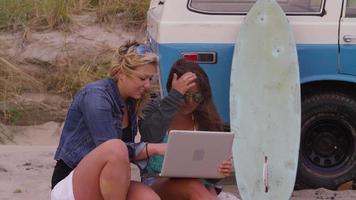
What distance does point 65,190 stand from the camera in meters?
4.17

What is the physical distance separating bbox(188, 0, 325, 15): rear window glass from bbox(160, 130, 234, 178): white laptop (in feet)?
6.53

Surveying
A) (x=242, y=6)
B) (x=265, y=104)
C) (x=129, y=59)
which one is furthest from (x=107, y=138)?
(x=242, y=6)

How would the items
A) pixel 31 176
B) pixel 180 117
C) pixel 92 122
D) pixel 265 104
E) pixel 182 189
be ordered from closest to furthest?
pixel 92 122 → pixel 182 189 → pixel 180 117 → pixel 265 104 → pixel 31 176

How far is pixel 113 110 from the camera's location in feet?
13.7

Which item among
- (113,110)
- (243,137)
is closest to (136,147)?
(113,110)

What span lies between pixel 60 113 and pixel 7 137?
3.56 feet

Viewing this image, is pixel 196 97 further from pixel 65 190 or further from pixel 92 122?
pixel 65 190

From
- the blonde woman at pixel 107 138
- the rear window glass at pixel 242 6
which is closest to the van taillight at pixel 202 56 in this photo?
the rear window glass at pixel 242 6

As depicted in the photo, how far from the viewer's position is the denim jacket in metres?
4.13

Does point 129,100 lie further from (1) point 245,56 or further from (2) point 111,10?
(2) point 111,10

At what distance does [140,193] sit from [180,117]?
73 centimetres

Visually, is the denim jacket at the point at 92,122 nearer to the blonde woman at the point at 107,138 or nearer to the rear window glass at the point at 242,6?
the blonde woman at the point at 107,138

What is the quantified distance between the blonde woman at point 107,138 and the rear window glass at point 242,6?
1859 mm

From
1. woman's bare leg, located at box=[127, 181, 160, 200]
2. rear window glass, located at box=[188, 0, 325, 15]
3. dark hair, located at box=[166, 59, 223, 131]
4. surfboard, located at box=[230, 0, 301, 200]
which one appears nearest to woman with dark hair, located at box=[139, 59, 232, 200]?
dark hair, located at box=[166, 59, 223, 131]
